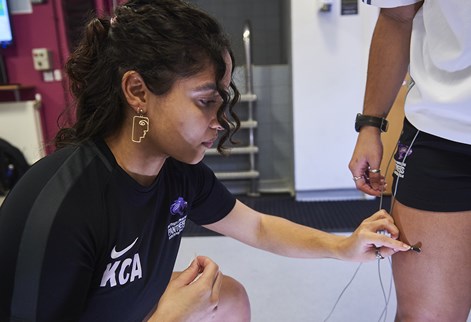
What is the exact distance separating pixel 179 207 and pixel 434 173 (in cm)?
55

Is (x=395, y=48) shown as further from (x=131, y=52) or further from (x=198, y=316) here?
(x=198, y=316)

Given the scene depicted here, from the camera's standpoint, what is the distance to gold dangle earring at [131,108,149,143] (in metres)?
0.74

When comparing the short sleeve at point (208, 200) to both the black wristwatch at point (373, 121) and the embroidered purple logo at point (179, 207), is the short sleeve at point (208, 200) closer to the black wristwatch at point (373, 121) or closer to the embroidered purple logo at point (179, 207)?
the embroidered purple logo at point (179, 207)

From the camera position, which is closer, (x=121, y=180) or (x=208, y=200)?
(x=121, y=180)

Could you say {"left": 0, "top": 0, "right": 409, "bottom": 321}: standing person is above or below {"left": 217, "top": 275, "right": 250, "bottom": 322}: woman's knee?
above

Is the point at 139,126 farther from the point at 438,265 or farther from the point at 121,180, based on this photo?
the point at 438,265

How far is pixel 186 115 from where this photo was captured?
720mm

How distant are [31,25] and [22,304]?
10.8 ft

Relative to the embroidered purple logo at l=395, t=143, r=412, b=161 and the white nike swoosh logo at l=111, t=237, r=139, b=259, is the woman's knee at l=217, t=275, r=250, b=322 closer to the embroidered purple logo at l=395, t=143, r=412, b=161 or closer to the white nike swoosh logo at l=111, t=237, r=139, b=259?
the white nike swoosh logo at l=111, t=237, r=139, b=259

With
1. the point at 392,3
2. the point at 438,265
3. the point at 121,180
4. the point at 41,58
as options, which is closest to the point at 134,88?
the point at 121,180

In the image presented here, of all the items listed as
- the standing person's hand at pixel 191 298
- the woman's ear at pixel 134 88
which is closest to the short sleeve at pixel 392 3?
the woman's ear at pixel 134 88

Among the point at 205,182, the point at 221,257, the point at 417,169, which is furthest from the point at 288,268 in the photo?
the point at 417,169

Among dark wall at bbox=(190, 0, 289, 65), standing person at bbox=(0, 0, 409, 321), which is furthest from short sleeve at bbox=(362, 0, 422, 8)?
dark wall at bbox=(190, 0, 289, 65)

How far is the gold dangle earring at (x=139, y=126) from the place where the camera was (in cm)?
74
